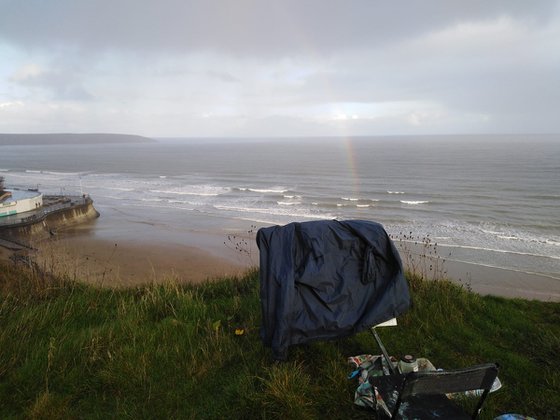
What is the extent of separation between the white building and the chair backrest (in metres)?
33.2

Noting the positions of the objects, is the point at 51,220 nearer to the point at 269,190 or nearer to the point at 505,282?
the point at 269,190

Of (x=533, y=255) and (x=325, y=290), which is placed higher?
(x=325, y=290)

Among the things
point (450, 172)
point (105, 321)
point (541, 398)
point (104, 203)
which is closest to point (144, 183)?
point (104, 203)

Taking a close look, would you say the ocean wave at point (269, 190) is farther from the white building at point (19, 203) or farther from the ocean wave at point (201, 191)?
the white building at point (19, 203)

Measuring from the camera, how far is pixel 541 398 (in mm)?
3045

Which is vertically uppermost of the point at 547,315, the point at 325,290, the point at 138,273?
the point at 325,290

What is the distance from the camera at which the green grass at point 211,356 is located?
9.67ft

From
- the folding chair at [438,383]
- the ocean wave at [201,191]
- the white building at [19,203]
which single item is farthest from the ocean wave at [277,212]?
the folding chair at [438,383]

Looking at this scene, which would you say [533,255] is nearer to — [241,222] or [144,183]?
[241,222]

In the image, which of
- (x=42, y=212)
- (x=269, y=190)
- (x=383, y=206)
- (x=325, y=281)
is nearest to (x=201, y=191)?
(x=269, y=190)

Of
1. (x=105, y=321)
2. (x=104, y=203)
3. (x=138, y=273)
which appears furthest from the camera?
(x=104, y=203)

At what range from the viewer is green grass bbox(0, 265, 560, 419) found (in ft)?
9.67

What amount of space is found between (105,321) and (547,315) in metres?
5.91

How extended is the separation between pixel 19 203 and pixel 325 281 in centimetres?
3273
